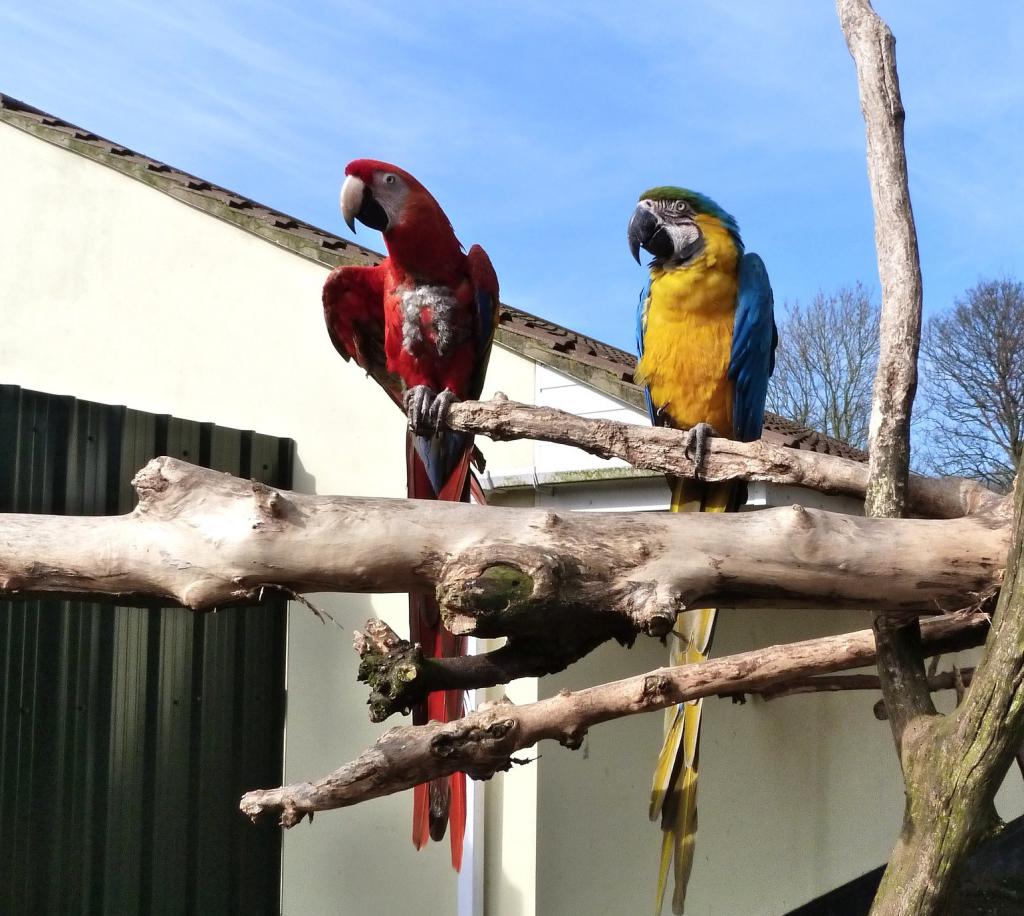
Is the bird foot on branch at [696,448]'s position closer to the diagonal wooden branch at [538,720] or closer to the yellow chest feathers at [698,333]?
the diagonal wooden branch at [538,720]

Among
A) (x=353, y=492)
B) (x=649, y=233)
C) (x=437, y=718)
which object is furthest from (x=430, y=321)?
(x=353, y=492)

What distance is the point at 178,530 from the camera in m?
1.28

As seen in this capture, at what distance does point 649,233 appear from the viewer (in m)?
2.76

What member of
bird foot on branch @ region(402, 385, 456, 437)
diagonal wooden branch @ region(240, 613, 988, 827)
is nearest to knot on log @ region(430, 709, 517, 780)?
diagonal wooden branch @ region(240, 613, 988, 827)

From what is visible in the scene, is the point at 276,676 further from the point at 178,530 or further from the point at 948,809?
the point at 948,809

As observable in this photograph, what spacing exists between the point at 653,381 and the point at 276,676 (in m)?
1.83

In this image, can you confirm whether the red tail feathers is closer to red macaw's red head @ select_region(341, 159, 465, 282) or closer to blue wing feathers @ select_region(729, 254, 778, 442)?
red macaw's red head @ select_region(341, 159, 465, 282)

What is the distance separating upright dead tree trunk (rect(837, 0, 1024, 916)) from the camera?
127 cm

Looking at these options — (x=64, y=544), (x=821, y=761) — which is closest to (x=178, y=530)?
(x=64, y=544)

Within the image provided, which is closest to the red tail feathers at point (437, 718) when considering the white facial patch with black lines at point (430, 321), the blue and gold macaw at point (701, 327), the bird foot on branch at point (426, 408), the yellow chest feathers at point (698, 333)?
the bird foot on branch at point (426, 408)

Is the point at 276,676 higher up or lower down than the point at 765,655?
lower down

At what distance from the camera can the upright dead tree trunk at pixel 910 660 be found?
4.18ft

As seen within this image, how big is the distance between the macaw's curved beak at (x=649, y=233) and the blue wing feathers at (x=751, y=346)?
21cm

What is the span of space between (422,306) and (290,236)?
4.34 ft
